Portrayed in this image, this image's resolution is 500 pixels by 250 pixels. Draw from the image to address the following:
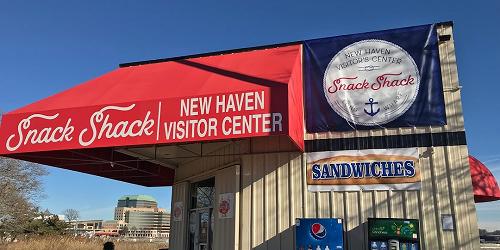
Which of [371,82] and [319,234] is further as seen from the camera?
[371,82]

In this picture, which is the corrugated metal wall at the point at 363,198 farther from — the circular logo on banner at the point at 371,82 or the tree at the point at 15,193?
the tree at the point at 15,193

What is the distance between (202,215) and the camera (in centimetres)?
1204

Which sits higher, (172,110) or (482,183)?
(172,110)

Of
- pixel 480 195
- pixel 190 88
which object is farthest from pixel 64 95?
pixel 480 195

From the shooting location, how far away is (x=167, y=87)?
9.51m

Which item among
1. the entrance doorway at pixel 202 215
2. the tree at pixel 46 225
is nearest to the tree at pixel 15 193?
the tree at pixel 46 225

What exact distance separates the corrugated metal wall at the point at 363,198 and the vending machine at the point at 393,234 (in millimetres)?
809

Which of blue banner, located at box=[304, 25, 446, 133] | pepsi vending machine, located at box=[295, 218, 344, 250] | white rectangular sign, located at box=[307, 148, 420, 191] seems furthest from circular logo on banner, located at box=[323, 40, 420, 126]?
pepsi vending machine, located at box=[295, 218, 344, 250]

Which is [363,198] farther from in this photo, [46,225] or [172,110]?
[46,225]

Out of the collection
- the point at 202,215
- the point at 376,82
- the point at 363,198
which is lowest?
the point at 202,215

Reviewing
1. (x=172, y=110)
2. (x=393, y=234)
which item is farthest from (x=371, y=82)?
(x=172, y=110)

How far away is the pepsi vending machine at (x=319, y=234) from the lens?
836 cm

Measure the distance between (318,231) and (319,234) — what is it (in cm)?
6

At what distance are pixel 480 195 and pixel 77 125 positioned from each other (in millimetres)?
10615
